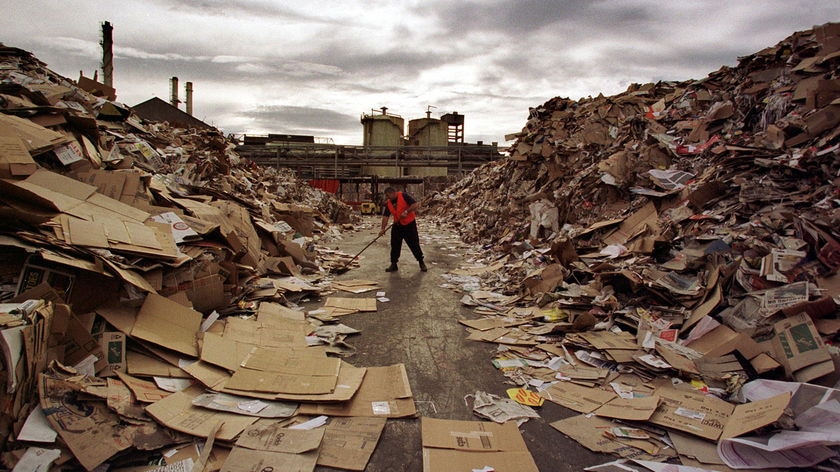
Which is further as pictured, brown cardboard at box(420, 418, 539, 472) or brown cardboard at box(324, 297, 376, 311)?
brown cardboard at box(324, 297, 376, 311)

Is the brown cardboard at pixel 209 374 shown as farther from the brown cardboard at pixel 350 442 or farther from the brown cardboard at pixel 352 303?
the brown cardboard at pixel 352 303

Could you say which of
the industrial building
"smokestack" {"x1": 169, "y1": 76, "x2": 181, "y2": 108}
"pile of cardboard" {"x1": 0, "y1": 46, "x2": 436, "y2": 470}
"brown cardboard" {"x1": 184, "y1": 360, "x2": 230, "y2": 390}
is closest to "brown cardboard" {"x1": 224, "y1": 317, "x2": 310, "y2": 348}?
"pile of cardboard" {"x1": 0, "y1": 46, "x2": 436, "y2": 470}

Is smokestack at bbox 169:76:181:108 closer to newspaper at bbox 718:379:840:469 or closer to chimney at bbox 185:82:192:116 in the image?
chimney at bbox 185:82:192:116

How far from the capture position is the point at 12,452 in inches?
75.5

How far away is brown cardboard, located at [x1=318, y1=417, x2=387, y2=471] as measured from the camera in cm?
216

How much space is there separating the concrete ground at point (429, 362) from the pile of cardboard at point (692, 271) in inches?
6.2

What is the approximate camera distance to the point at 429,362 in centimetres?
342

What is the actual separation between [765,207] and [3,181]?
20.2 ft

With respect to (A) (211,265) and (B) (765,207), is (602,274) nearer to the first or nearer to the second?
(B) (765,207)

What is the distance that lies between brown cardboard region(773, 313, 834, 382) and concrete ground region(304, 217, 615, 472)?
4.68 feet

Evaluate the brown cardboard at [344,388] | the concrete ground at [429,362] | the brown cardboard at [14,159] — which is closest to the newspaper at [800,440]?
the concrete ground at [429,362]

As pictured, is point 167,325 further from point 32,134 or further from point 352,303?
point 32,134

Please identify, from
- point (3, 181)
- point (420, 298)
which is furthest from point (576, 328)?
point (3, 181)

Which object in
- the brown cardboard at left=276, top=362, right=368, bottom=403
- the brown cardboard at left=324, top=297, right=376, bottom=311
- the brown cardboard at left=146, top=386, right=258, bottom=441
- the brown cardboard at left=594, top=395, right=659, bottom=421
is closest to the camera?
the brown cardboard at left=146, top=386, right=258, bottom=441
